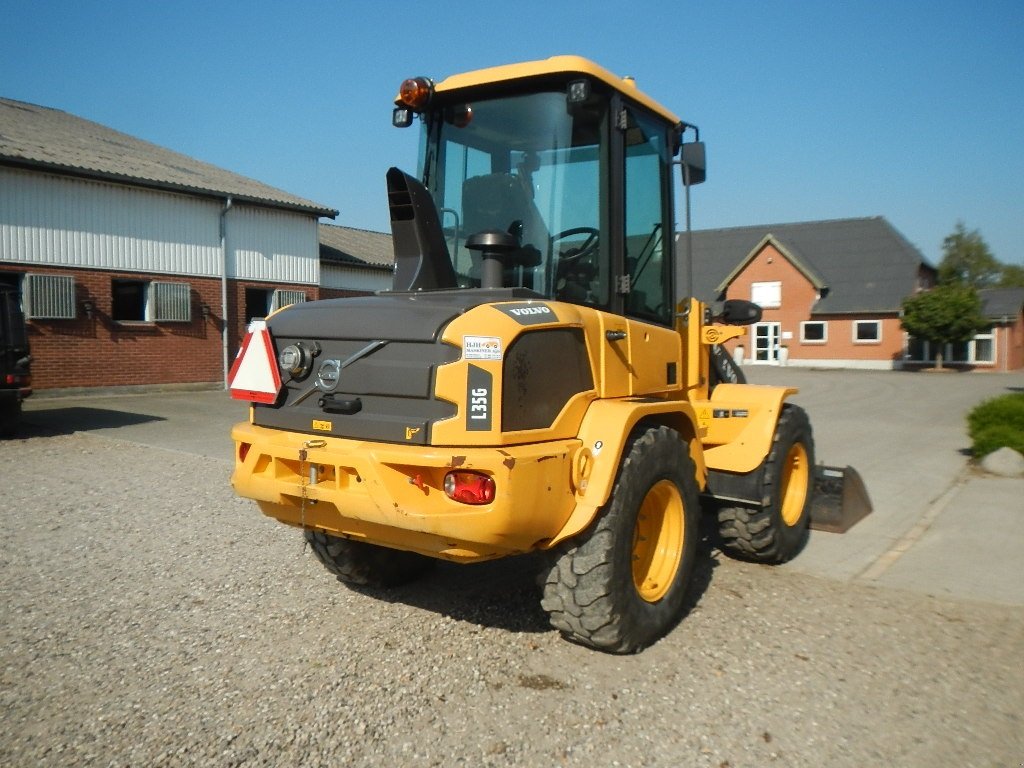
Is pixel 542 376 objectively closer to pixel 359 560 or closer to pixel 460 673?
pixel 460 673

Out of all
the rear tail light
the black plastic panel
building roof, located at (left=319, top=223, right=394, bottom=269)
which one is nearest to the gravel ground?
the rear tail light

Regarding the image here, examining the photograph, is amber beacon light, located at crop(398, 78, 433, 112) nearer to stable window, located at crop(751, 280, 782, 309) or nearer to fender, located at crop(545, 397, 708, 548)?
fender, located at crop(545, 397, 708, 548)

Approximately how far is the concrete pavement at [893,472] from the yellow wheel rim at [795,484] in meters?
0.31

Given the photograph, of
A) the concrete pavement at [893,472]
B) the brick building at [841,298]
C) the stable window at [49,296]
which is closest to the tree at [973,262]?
the brick building at [841,298]

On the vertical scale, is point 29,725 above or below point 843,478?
below

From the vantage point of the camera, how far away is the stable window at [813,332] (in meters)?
39.4

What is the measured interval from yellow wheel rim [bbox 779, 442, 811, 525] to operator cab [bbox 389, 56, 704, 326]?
6.20 ft

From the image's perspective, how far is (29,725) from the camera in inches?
123

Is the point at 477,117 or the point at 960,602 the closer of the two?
the point at 477,117

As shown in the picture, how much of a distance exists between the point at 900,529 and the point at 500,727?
468 cm

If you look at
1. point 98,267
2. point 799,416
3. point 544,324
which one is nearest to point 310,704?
point 544,324

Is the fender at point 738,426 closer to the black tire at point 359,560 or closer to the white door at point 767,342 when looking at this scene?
the black tire at point 359,560

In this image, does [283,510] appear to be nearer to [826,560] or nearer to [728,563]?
[728,563]

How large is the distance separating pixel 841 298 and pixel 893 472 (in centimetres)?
3244
